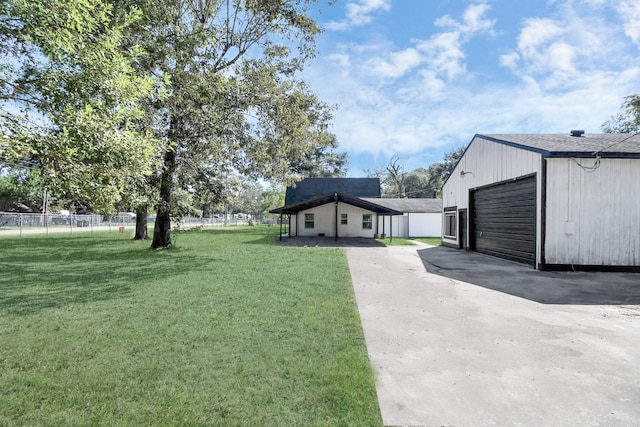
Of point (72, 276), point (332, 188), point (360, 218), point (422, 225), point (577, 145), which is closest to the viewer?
point (72, 276)

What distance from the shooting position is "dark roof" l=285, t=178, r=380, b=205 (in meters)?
32.6

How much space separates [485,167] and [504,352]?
11696 millimetres

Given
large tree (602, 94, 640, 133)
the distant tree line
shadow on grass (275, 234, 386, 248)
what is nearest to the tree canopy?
shadow on grass (275, 234, 386, 248)

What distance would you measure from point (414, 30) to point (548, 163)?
26.2 feet

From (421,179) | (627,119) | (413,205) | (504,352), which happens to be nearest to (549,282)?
(504,352)

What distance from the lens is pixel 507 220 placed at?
38.5ft

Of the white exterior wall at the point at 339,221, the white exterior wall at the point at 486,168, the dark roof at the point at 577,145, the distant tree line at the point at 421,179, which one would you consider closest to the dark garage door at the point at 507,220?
the white exterior wall at the point at 486,168

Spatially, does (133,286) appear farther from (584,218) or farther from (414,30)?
(414,30)

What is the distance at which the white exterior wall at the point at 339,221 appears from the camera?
2539cm

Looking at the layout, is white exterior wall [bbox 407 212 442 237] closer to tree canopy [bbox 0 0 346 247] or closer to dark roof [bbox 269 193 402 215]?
dark roof [bbox 269 193 402 215]

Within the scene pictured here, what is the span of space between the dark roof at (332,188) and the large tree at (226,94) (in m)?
17.4

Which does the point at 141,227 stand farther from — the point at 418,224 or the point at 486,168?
the point at 418,224

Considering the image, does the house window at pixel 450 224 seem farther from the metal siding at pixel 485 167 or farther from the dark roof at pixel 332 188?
the dark roof at pixel 332 188

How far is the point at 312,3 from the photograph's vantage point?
39.3ft
